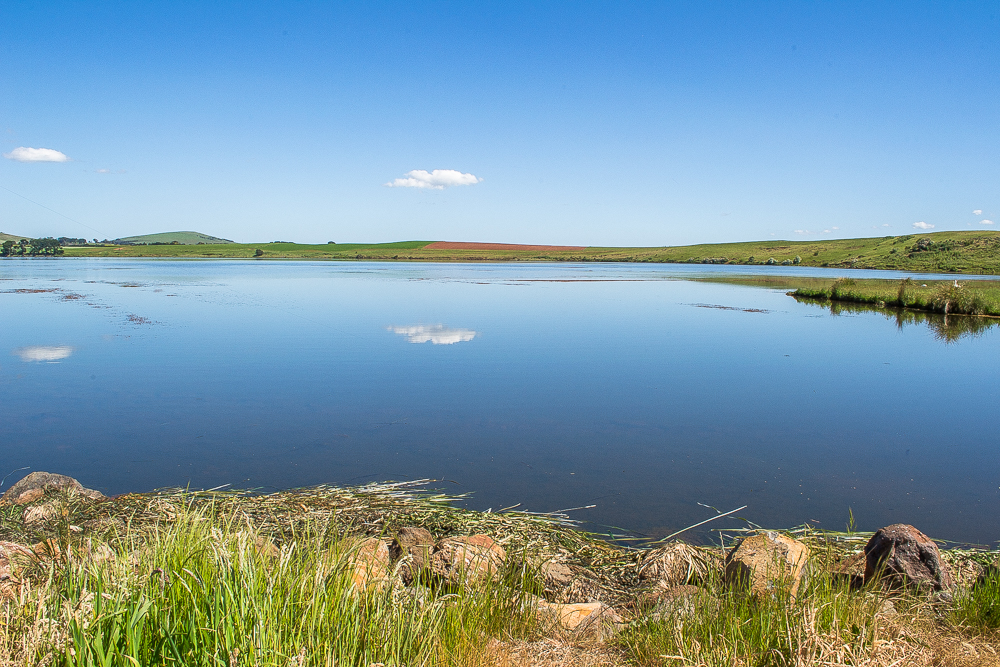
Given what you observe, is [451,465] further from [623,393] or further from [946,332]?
[946,332]

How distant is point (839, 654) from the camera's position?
2605 millimetres

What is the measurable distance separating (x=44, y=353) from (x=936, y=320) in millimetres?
23818

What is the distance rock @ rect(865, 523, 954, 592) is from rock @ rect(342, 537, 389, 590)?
280 cm

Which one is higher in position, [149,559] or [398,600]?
[149,559]

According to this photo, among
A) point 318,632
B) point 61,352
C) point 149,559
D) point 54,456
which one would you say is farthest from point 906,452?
point 61,352

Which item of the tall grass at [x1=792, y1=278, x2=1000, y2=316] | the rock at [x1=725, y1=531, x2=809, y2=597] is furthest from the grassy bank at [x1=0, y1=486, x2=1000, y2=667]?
the tall grass at [x1=792, y1=278, x2=1000, y2=316]

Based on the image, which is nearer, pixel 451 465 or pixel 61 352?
pixel 451 465

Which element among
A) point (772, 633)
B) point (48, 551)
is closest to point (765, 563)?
point (772, 633)

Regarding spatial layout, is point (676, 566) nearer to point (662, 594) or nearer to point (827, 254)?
point (662, 594)

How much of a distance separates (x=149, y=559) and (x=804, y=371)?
11.0m

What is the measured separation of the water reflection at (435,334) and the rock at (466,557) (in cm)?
932

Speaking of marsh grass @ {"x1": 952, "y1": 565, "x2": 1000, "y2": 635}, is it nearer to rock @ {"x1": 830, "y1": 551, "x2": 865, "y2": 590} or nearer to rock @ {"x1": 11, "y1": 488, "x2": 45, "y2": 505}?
rock @ {"x1": 830, "y1": 551, "x2": 865, "y2": 590}

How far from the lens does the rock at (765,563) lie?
335 cm

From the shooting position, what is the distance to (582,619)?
3.42 meters
